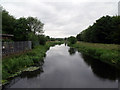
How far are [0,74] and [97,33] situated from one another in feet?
109

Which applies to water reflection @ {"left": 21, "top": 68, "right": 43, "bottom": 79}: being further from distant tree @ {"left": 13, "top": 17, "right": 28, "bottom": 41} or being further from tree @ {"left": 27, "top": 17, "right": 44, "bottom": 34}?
tree @ {"left": 27, "top": 17, "right": 44, "bottom": 34}

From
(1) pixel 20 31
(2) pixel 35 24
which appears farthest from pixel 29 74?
(2) pixel 35 24

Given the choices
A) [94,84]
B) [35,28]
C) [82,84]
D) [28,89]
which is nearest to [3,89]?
[28,89]

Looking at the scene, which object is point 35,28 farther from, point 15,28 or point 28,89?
point 28,89

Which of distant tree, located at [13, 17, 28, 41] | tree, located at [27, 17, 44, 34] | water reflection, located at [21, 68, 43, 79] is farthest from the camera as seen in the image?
tree, located at [27, 17, 44, 34]

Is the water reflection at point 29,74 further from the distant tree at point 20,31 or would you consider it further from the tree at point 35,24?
the tree at point 35,24

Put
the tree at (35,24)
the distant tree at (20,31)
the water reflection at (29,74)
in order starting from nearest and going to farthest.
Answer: the water reflection at (29,74), the distant tree at (20,31), the tree at (35,24)

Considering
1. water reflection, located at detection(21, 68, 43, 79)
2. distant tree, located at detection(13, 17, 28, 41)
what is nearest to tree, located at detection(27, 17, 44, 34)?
distant tree, located at detection(13, 17, 28, 41)

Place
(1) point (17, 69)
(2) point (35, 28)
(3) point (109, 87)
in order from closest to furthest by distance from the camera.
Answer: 1. (3) point (109, 87)
2. (1) point (17, 69)
3. (2) point (35, 28)

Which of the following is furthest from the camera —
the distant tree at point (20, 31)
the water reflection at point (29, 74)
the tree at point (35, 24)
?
the tree at point (35, 24)

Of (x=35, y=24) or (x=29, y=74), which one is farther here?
(x=35, y=24)

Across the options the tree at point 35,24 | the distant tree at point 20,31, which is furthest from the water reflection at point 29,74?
the tree at point 35,24

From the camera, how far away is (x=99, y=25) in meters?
33.4

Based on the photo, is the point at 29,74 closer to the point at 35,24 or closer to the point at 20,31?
the point at 20,31
